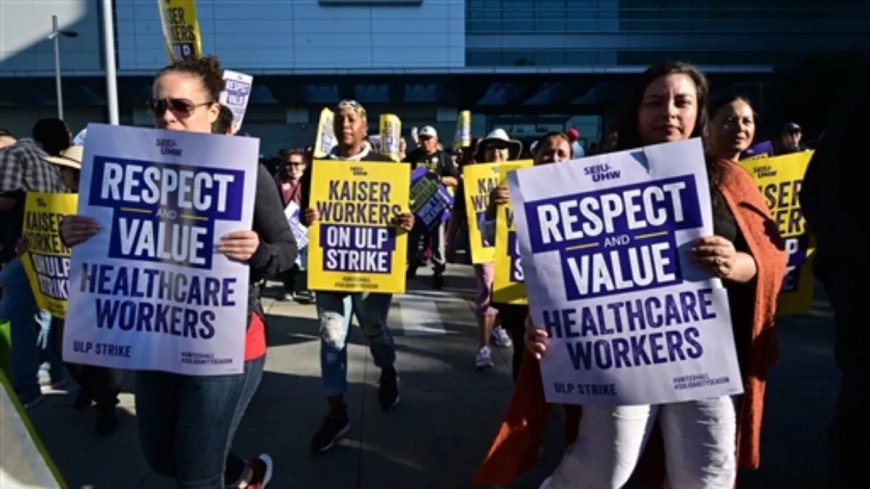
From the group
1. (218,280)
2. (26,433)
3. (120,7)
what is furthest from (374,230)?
(120,7)

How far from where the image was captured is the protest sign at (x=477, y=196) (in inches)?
216

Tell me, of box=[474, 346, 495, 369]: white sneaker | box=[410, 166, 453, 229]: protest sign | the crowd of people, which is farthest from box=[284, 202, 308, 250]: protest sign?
the crowd of people

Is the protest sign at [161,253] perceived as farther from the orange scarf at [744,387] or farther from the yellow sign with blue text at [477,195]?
the yellow sign with blue text at [477,195]

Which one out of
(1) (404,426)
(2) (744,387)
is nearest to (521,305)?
(1) (404,426)

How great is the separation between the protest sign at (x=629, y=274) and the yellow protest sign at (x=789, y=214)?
8.01 ft

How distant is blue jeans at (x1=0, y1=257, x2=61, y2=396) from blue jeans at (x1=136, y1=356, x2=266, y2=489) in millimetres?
2752

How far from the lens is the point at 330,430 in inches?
164

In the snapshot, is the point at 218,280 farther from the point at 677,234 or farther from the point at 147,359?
the point at 677,234

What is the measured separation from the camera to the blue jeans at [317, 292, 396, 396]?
420 cm

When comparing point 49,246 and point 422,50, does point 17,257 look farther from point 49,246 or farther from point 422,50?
point 422,50

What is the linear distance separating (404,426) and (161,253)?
239cm

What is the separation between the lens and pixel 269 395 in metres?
5.08

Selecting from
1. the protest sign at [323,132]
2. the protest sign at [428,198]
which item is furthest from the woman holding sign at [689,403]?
the protest sign at [323,132]

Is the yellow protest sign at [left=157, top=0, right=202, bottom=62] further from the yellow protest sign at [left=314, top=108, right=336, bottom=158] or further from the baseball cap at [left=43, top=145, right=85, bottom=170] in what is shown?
the baseball cap at [left=43, top=145, right=85, bottom=170]
